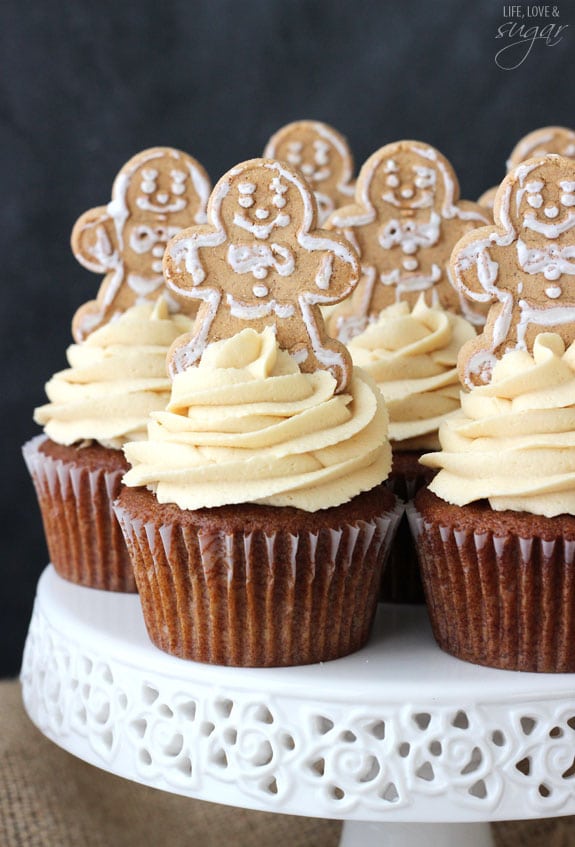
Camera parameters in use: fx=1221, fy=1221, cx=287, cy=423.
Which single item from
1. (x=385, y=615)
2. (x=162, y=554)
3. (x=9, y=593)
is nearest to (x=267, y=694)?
(x=162, y=554)

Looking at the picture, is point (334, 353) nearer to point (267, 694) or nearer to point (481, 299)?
point (481, 299)

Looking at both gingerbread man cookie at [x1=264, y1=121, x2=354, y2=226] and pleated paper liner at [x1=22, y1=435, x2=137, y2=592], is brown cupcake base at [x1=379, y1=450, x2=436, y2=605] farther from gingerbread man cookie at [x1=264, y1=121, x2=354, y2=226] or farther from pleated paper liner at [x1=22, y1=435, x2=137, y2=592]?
gingerbread man cookie at [x1=264, y1=121, x2=354, y2=226]

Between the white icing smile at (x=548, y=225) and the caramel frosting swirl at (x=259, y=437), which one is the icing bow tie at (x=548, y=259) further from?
the caramel frosting swirl at (x=259, y=437)

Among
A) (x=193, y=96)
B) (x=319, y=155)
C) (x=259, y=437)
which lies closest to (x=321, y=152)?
(x=319, y=155)

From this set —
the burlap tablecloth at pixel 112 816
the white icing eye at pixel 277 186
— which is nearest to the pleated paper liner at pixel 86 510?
the white icing eye at pixel 277 186

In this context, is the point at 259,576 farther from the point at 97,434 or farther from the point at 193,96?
the point at 193,96
